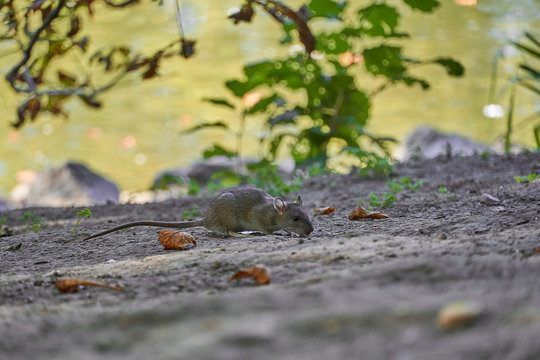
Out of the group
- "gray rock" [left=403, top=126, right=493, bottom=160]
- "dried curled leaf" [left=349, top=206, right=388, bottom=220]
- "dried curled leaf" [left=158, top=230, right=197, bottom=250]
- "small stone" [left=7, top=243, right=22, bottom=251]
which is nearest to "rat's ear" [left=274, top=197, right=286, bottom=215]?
"dried curled leaf" [left=349, top=206, right=388, bottom=220]

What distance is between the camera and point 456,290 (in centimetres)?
213

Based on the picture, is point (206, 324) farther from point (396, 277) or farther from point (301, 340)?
point (396, 277)

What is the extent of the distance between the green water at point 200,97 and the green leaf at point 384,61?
121 inches

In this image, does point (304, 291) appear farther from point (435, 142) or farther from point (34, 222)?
point (435, 142)

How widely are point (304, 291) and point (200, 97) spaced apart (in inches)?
409

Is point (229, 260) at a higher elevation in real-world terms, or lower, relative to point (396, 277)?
lower

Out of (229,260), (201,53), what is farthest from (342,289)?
(201,53)

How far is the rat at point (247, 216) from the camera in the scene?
4102 millimetres

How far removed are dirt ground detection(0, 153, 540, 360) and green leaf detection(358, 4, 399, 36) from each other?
2.83m

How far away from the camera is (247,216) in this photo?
428 cm

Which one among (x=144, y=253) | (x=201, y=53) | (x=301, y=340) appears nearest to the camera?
(x=301, y=340)

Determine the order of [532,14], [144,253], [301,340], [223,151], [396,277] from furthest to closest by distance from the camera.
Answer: [532,14]
[223,151]
[144,253]
[396,277]
[301,340]

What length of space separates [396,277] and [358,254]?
60 centimetres

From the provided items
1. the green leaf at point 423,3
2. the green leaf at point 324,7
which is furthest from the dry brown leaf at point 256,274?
the green leaf at point 423,3
